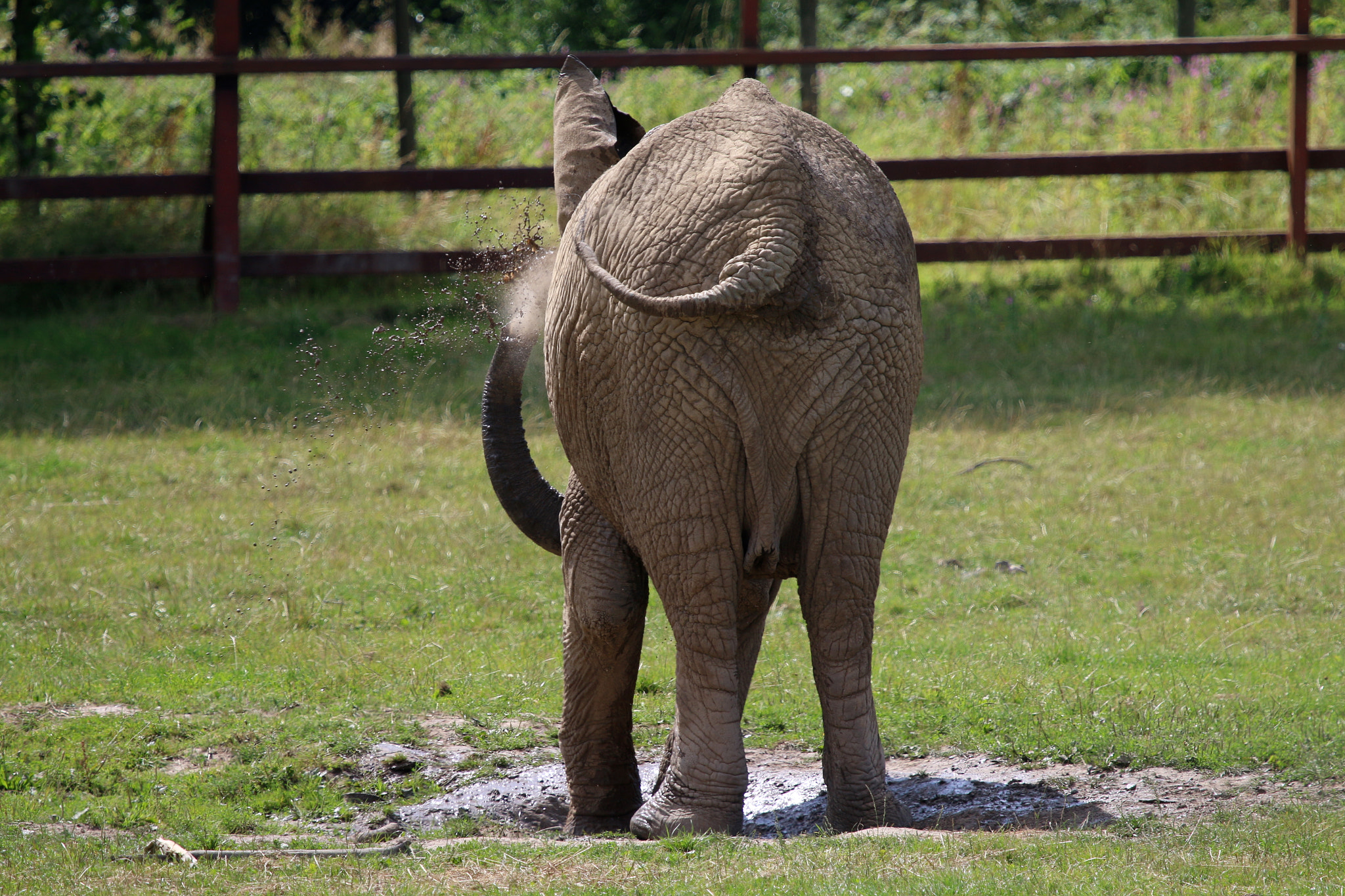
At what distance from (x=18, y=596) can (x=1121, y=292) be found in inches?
347

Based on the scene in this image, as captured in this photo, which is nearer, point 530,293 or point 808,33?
point 530,293

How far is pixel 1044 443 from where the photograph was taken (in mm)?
9578

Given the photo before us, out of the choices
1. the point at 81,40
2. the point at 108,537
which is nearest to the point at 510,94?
the point at 81,40

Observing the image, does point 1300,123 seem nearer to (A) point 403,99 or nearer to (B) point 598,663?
(A) point 403,99

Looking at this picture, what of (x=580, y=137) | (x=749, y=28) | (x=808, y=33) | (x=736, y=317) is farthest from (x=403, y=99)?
(x=736, y=317)

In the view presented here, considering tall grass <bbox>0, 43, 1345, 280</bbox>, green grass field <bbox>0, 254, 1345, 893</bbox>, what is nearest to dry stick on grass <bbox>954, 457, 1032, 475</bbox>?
green grass field <bbox>0, 254, 1345, 893</bbox>

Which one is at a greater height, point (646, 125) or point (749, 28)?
point (749, 28)

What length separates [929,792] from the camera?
5.03 m

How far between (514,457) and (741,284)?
5.58 feet

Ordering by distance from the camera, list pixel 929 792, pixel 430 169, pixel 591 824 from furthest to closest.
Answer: pixel 430 169, pixel 929 792, pixel 591 824

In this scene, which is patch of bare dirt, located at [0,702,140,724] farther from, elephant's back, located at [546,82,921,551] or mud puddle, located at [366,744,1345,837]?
elephant's back, located at [546,82,921,551]

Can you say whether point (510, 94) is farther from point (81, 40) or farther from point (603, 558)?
point (603, 558)

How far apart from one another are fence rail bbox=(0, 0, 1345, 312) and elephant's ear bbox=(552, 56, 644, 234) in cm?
609

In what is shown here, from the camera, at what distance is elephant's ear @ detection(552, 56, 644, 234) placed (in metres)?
4.79
